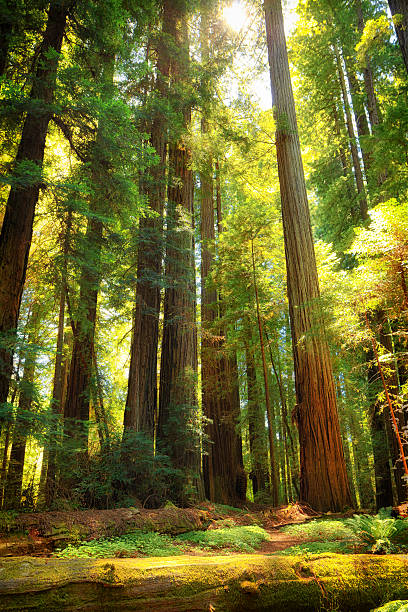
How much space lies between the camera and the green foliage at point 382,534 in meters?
3.27

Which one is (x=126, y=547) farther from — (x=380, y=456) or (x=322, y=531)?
(x=380, y=456)

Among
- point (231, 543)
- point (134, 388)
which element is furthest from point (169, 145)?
point (231, 543)

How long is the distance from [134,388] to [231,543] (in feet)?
13.6

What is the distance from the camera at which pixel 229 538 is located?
5.52 m

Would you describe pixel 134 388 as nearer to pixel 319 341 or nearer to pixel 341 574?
pixel 319 341

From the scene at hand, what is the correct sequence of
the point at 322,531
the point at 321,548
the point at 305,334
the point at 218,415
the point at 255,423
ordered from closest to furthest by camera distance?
the point at 321,548 → the point at 322,531 → the point at 305,334 → the point at 218,415 → the point at 255,423

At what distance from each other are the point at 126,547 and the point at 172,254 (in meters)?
7.08

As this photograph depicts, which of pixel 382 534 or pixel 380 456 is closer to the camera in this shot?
pixel 382 534

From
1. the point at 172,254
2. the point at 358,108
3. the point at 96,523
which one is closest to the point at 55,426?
the point at 96,523

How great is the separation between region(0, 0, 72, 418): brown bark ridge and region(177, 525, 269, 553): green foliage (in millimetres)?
3587

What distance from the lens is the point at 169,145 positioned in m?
11.8

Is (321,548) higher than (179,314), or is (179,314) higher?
(179,314)

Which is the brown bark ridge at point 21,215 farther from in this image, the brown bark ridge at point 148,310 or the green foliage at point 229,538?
the green foliage at point 229,538

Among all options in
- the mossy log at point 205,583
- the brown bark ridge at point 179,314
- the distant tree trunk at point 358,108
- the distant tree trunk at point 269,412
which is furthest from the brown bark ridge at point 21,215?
the distant tree trunk at point 358,108
